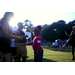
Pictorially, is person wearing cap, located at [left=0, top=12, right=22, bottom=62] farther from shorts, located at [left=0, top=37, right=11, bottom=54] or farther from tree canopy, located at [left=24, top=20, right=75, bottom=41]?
tree canopy, located at [left=24, top=20, right=75, bottom=41]

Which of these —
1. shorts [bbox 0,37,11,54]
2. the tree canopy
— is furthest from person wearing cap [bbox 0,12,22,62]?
the tree canopy

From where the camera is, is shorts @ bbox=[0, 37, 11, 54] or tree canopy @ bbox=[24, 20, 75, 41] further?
tree canopy @ bbox=[24, 20, 75, 41]

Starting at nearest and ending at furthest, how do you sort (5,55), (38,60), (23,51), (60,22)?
(5,55), (38,60), (23,51), (60,22)

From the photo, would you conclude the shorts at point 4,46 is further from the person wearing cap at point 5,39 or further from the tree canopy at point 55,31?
the tree canopy at point 55,31

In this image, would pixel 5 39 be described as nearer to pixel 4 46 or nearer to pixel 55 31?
pixel 4 46

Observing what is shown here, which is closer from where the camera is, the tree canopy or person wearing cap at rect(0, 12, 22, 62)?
person wearing cap at rect(0, 12, 22, 62)

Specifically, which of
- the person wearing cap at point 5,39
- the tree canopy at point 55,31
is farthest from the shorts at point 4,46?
the tree canopy at point 55,31

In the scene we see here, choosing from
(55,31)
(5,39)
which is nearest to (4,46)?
(5,39)

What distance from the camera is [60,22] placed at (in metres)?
40.7

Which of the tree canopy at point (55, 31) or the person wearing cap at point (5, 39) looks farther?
the tree canopy at point (55, 31)
